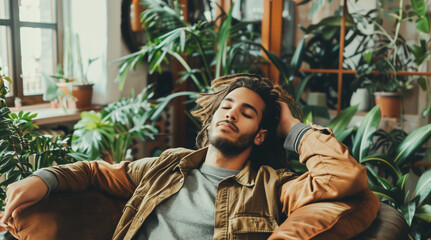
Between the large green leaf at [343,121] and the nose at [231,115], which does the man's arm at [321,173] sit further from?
the large green leaf at [343,121]

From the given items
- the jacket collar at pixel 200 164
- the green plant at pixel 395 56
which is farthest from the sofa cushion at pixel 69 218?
the green plant at pixel 395 56

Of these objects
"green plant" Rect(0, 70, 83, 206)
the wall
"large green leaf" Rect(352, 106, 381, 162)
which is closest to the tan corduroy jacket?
"green plant" Rect(0, 70, 83, 206)

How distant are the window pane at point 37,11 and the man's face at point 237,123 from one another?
78.2 inches

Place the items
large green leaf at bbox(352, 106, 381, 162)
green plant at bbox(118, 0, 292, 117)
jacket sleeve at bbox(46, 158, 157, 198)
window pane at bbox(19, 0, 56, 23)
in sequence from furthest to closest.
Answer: window pane at bbox(19, 0, 56, 23) → green plant at bbox(118, 0, 292, 117) → large green leaf at bbox(352, 106, 381, 162) → jacket sleeve at bbox(46, 158, 157, 198)

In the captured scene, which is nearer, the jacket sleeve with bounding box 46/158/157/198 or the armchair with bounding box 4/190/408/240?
the armchair with bounding box 4/190/408/240

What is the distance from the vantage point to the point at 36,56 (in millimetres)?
3160

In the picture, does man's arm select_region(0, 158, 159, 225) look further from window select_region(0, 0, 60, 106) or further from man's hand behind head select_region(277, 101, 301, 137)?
window select_region(0, 0, 60, 106)

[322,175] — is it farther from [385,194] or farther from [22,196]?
[22,196]

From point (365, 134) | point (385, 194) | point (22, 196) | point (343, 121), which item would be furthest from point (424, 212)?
point (22, 196)

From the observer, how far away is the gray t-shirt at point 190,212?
1516 millimetres

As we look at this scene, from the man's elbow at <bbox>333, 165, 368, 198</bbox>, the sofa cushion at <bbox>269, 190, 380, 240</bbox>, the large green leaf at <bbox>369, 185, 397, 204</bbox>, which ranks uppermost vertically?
the man's elbow at <bbox>333, 165, 368, 198</bbox>

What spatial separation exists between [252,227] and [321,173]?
280 millimetres

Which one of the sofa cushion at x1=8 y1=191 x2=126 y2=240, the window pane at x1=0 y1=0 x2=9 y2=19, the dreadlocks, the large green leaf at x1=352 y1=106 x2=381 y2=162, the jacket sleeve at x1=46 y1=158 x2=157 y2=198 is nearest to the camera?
the sofa cushion at x1=8 y1=191 x2=126 y2=240

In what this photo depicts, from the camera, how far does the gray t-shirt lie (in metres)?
1.52
